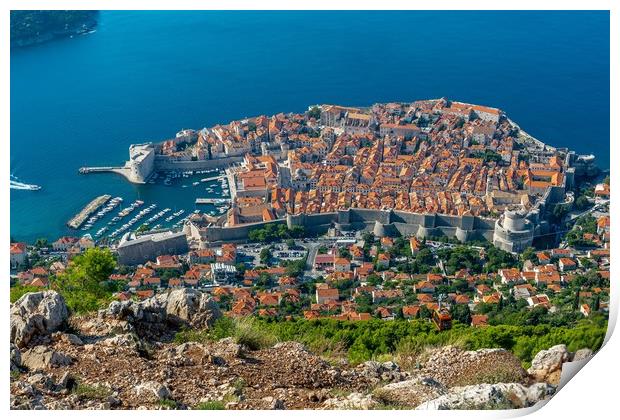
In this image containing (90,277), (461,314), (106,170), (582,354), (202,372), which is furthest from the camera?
(106,170)

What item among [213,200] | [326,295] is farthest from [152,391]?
[213,200]

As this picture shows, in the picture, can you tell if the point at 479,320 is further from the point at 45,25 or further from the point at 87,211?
the point at 45,25

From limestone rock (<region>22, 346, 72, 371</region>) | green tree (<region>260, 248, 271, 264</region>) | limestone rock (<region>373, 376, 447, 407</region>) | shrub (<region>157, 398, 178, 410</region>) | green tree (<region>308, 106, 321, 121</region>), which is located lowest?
green tree (<region>260, 248, 271, 264</region>)

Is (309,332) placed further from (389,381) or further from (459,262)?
(459,262)

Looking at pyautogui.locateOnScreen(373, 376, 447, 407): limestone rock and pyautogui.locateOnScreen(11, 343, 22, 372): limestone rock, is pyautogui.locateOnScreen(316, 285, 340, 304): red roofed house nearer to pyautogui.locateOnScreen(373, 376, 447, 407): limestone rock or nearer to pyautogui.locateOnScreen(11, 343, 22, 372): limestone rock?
pyautogui.locateOnScreen(373, 376, 447, 407): limestone rock

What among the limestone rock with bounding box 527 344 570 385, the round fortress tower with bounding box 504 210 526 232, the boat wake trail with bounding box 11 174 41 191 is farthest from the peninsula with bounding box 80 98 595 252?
the limestone rock with bounding box 527 344 570 385

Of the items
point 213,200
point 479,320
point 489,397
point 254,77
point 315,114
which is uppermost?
point 489,397

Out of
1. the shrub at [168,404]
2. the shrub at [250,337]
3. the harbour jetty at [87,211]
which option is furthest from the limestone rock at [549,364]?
the harbour jetty at [87,211]
